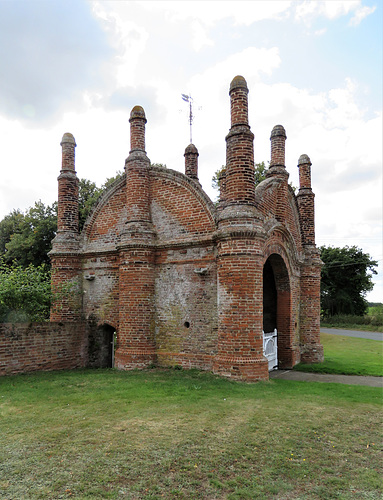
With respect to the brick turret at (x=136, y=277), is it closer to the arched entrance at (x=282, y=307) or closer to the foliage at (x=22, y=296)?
the foliage at (x=22, y=296)

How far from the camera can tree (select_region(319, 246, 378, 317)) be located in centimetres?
3916

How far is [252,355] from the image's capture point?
30.2ft

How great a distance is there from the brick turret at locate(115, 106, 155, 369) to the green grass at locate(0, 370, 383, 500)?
83.4 inches

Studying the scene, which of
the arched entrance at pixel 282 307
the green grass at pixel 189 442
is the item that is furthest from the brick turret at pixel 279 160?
the green grass at pixel 189 442

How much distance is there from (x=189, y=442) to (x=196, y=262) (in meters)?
5.87

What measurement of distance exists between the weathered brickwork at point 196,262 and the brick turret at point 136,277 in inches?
1.1

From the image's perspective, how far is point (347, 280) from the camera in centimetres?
3962

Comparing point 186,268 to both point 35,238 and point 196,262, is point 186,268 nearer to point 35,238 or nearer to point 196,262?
point 196,262

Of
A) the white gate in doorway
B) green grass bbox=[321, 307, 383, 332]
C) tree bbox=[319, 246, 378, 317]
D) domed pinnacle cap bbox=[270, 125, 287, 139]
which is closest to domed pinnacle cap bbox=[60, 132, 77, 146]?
domed pinnacle cap bbox=[270, 125, 287, 139]

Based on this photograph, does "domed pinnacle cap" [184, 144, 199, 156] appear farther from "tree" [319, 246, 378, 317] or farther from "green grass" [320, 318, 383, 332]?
"tree" [319, 246, 378, 317]

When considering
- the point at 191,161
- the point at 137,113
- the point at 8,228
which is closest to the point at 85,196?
the point at 8,228

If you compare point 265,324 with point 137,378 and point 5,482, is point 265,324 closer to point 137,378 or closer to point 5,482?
point 137,378

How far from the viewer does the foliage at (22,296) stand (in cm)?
1059

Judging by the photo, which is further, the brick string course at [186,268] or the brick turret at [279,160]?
the brick turret at [279,160]
